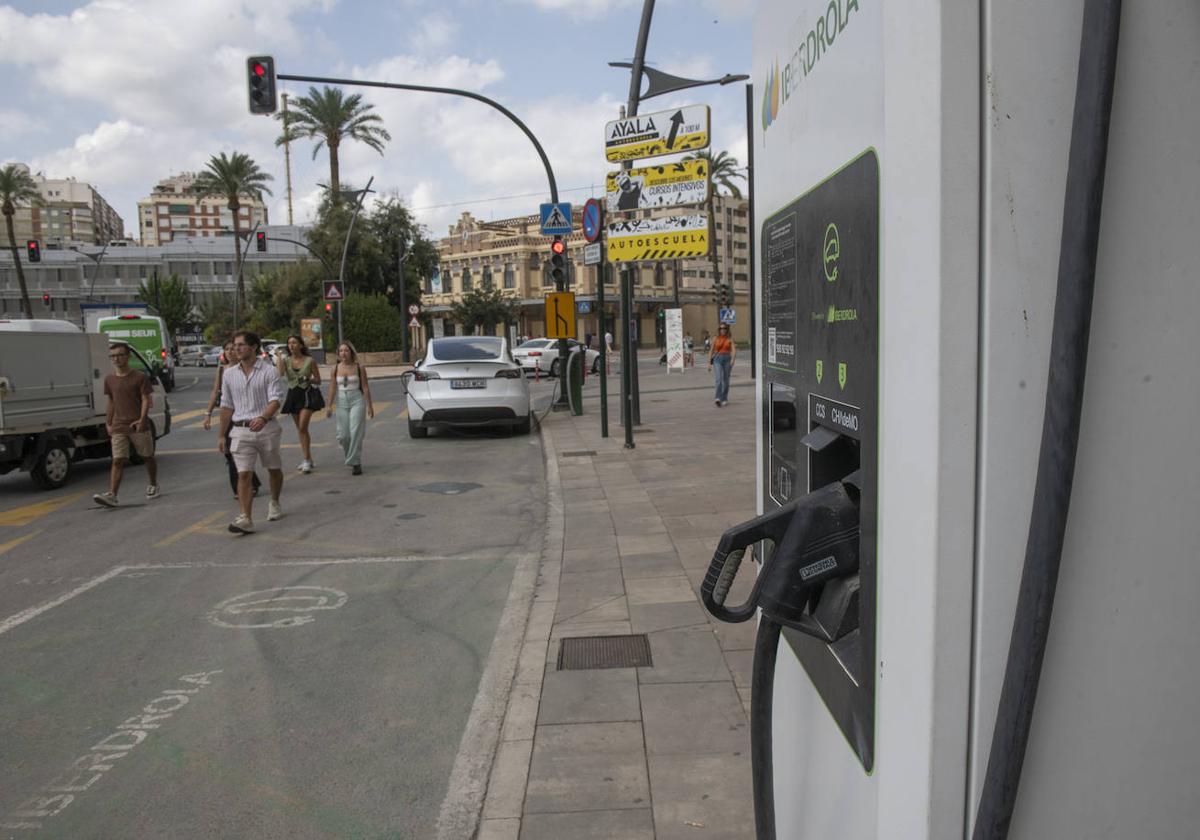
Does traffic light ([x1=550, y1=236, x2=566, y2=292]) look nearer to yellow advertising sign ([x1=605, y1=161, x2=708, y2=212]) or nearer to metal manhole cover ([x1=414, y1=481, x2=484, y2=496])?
yellow advertising sign ([x1=605, y1=161, x2=708, y2=212])

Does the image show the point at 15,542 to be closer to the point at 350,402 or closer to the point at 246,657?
the point at 350,402

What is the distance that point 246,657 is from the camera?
5270 millimetres

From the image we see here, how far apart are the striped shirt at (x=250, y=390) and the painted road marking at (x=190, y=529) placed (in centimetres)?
108

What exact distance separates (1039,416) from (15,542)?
9153mm

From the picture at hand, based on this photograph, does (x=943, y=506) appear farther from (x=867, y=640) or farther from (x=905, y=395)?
(x=867, y=640)

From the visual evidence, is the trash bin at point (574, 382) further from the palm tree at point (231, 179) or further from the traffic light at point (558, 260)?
the palm tree at point (231, 179)

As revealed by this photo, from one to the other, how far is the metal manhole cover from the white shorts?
6.89 ft

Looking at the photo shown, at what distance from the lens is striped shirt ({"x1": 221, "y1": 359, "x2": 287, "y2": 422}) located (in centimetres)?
855

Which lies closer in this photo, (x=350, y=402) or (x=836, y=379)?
(x=836, y=379)

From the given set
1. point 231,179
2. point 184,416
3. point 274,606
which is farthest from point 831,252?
point 231,179

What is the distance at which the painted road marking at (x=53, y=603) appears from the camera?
5910mm

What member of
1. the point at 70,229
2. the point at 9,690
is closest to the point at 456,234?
the point at 70,229

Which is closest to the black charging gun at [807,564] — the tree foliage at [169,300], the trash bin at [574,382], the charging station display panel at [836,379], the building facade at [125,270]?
the charging station display panel at [836,379]

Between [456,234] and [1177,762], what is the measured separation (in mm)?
102078
